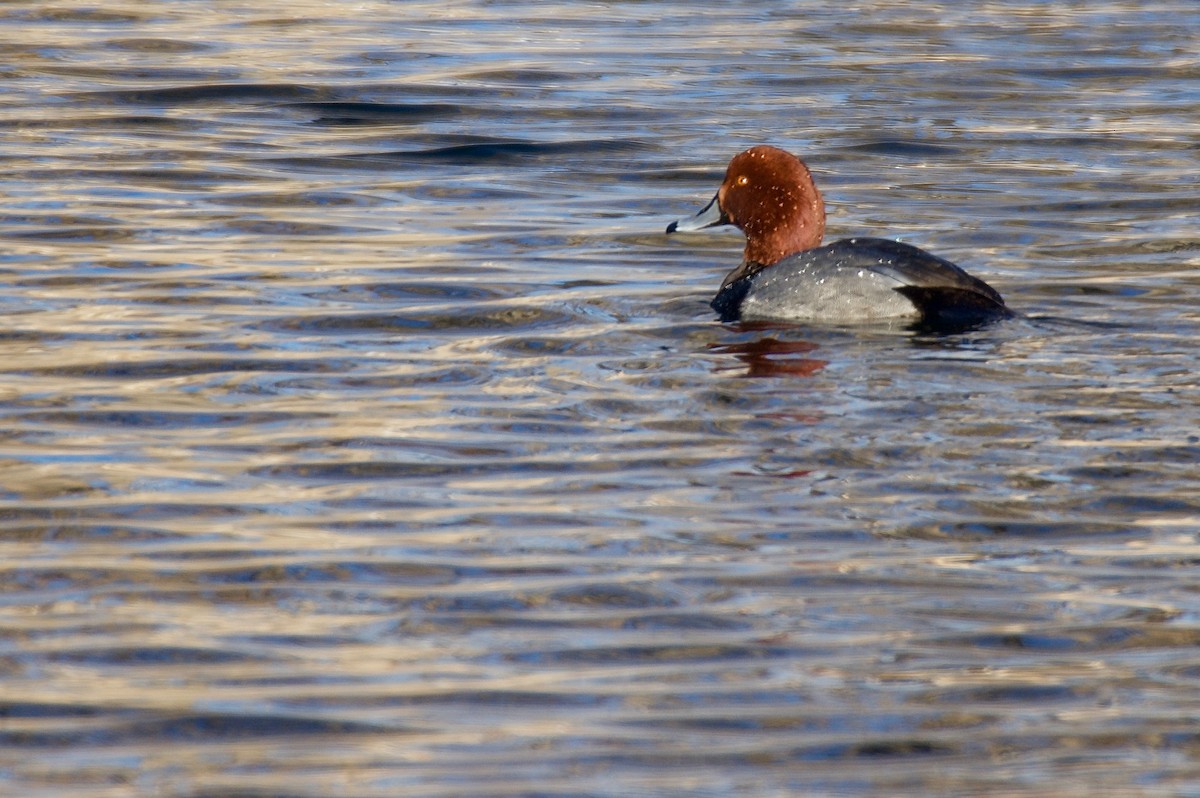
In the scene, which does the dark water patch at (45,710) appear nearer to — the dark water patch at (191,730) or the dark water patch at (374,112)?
the dark water patch at (191,730)

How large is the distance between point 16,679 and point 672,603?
1501 millimetres

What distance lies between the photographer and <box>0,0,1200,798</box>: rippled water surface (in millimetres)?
4312

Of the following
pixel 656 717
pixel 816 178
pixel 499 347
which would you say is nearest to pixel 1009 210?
pixel 816 178

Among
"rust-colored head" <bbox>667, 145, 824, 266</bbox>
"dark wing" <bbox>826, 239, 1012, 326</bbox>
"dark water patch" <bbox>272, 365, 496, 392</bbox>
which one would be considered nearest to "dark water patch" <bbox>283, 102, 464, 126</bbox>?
"rust-colored head" <bbox>667, 145, 824, 266</bbox>

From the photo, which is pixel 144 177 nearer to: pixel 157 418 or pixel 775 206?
pixel 775 206

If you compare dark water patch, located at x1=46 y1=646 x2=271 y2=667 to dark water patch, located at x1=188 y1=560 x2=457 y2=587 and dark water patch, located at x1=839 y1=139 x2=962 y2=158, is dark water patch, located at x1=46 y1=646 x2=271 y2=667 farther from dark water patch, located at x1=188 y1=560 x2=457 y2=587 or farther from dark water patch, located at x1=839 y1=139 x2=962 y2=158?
dark water patch, located at x1=839 y1=139 x2=962 y2=158

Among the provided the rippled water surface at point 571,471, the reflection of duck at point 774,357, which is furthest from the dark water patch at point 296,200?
the reflection of duck at point 774,357

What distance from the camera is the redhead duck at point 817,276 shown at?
823 centimetres

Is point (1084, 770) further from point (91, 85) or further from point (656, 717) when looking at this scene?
point (91, 85)

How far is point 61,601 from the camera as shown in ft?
16.8

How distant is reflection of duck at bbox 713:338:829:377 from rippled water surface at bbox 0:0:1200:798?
1.4 inches

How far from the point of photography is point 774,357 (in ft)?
25.8

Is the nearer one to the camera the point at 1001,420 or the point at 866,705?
the point at 866,705

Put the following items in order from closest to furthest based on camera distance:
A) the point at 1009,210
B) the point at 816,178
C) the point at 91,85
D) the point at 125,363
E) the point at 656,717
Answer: the point at 656,717 → the point at 125,363 → the point at 1009,210 → the point at 816,178 → the point at 91,85
